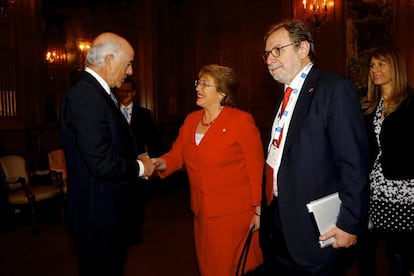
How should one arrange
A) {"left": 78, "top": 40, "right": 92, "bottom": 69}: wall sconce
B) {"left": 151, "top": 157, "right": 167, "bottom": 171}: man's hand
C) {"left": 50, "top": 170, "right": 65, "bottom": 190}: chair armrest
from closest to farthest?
{"left": 151, "top": 157, "right": 167, "bottom": 171}: man's hand, {"left": 50, "top": 170, "right": 65, "bottom": 190}: chair armrest, {"left": 78, "top": 40, "right": 92, "bottom": 69}: wall sconce

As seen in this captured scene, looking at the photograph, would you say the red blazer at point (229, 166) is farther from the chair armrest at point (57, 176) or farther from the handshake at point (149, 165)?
the chair armrest at point (57, 176)

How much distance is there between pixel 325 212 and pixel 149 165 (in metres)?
1.11

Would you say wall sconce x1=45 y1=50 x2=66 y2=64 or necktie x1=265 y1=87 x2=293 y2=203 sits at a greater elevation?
wall sconce x1=45 y1=50 x2=66 y2=64

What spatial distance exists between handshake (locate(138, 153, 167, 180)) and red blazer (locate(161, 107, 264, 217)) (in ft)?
0.90

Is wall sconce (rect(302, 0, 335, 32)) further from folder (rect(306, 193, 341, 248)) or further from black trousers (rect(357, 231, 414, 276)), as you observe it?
folder (rect(306, 193, 341, 248))

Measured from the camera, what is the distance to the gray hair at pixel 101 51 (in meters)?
1.92

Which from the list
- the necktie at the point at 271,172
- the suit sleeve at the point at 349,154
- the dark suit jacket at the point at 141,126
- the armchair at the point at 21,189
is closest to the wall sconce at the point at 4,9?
the armchair at the point at 21,189

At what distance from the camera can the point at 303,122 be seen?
157cm

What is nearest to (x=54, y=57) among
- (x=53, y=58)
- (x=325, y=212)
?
(x=53, y=58)

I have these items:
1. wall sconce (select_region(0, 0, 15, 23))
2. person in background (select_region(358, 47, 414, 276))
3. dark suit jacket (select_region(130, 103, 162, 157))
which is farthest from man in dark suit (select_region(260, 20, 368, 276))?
wall sconce (select_region(0, 0, 15, 23))

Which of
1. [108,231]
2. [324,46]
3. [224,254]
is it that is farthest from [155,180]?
[108,231]

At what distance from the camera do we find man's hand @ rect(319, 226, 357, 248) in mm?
1518

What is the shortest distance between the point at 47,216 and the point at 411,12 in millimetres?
6245

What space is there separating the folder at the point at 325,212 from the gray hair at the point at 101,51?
1.28 meters
